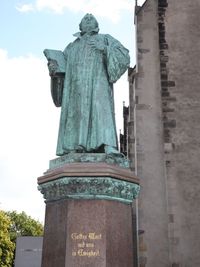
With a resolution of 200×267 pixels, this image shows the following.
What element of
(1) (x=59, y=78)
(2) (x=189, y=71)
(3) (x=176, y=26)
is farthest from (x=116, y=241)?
(3) (x=176, y=26)

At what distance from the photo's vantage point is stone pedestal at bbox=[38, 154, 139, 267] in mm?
4793

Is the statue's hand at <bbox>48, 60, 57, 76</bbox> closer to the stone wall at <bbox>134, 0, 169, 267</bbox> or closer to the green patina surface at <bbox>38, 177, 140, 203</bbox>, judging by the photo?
the green patina surface at <bbox>38, 177, 140, 203</bbox>

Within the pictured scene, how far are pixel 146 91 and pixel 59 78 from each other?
31.0ft

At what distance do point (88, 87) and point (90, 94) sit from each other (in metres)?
0.11

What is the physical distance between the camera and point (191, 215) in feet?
44.3

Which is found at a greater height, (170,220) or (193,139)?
(193,139)

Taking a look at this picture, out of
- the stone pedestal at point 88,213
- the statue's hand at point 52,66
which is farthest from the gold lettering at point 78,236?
the statue's hand at point 52,66

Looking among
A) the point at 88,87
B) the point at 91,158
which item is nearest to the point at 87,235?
the point at 91,158

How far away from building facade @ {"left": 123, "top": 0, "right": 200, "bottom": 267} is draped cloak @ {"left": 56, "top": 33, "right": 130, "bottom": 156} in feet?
26.9

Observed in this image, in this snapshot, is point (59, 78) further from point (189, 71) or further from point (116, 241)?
point (189, 71)

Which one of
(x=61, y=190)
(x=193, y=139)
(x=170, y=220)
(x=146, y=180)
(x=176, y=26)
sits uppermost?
(x=176, y=26)

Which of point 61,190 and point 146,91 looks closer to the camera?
point 61,190

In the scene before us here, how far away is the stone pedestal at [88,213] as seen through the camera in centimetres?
479

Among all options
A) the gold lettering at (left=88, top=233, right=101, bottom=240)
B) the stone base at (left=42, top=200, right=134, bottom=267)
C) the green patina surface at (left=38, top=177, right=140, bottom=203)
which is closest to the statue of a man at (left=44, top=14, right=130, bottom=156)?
the green patina surface at (left=38, top=177, right=140, bottom=203)
